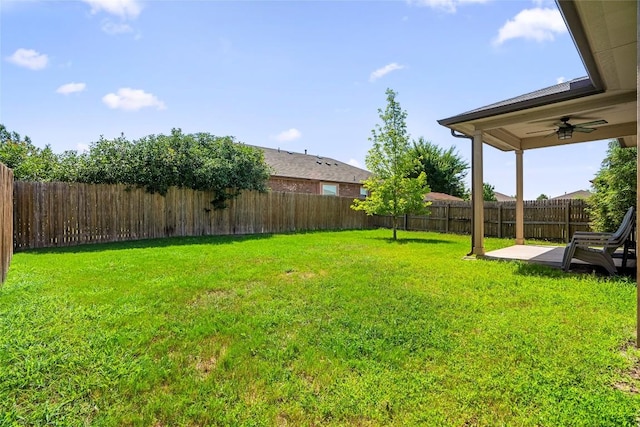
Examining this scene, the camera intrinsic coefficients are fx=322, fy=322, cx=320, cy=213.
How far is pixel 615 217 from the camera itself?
9922mm

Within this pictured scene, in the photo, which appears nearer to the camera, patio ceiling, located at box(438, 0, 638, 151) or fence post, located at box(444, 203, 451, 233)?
patio ceiling, located at box(438, 0, 638, 151)

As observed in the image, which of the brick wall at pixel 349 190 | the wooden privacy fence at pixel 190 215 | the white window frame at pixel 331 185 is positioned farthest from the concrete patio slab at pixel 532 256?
the brick wall at pixel 349 190

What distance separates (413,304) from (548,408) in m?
1.93

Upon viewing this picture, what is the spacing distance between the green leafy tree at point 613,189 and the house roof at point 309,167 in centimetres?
1167

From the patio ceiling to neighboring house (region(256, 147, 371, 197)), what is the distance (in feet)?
38.0

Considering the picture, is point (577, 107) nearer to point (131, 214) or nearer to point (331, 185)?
point (131, 214)

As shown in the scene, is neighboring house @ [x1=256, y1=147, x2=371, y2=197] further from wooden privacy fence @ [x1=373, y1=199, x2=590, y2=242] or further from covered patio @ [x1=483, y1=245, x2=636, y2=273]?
covered patio @ [x1=483, y1=245, x2=636, y2=273]

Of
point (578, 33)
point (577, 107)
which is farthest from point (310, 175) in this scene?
point (578, 33)

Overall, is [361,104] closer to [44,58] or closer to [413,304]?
[44,58]

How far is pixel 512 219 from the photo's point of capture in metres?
12.8

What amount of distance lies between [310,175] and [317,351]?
1851 centimetres

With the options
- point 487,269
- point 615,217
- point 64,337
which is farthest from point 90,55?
point 615,217

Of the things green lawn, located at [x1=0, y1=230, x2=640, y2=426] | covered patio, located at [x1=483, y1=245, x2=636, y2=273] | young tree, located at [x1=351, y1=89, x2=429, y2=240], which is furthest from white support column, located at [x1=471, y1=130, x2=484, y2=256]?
young tree, located at [x1=351, y1=89, x2=429, y2=240]

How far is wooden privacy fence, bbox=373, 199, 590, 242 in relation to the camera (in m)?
11.4
